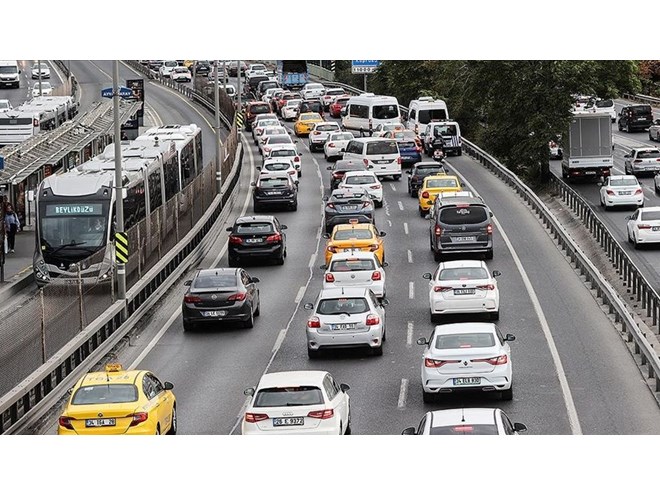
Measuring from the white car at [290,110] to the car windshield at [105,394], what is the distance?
7740 centimetres

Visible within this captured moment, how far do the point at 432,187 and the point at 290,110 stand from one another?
48.2 m

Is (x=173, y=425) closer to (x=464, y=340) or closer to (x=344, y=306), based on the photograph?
(x=464, y=340)

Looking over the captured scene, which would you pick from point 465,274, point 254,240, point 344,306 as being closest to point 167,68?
point 254,240

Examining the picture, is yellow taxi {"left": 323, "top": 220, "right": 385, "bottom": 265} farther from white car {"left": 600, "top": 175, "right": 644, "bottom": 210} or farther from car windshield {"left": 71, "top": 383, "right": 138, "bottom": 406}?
white car {"left": 600, "top": 175, "right": 644, "bottom": 210}

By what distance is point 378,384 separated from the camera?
29625mm

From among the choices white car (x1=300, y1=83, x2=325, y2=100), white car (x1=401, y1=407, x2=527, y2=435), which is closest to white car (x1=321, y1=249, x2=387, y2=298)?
white car (x1=401, y1=407, x2=527, y2=435)

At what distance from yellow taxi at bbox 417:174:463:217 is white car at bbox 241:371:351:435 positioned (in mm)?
29712

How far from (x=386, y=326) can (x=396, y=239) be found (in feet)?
44.5

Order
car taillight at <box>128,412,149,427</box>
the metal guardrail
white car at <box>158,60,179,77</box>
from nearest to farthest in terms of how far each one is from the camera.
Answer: car taillight at <box>128,412,149,427</box> < the metal guardrail < white car at <box>158,60,179,77</box>

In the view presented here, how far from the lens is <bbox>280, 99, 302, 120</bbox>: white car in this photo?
329 ft

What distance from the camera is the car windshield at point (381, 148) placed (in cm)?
6406

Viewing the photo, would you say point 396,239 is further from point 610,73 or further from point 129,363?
point 610,73

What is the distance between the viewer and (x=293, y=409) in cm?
2305

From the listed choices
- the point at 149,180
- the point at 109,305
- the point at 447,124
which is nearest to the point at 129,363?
the point at 109,305
